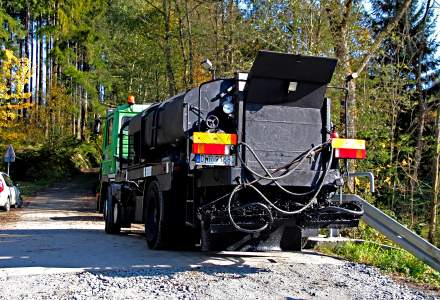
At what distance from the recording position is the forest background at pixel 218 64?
15852 mm

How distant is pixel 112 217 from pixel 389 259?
7.16m

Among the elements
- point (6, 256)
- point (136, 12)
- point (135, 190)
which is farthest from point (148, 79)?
point (6, 256)

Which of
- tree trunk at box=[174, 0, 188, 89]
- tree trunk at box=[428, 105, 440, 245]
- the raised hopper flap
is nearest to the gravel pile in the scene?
the raised hopper flap

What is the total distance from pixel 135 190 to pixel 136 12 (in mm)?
24055

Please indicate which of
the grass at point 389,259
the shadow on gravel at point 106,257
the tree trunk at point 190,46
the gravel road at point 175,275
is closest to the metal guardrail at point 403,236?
the grass at point 389,259

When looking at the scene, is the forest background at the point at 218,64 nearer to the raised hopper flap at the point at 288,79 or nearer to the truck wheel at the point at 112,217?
the raised hopper flap at the point at 288,79

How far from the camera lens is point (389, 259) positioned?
965 centimetres

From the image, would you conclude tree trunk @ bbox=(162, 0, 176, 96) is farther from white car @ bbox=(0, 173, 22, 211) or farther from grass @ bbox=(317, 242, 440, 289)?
grass @ bbox=(317, 242, 440, 289)

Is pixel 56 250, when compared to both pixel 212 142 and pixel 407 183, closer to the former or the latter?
pixel 212 142

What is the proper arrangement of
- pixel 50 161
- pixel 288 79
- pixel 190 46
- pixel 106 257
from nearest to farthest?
pixel 288 79 → pixel 106 257 → pixel 190 46 → pixel 50 161

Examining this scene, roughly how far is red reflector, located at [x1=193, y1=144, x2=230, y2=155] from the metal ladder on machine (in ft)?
6.78

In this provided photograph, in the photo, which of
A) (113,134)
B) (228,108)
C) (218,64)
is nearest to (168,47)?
(218,64)

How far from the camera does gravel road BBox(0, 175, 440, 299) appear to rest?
7.09 m

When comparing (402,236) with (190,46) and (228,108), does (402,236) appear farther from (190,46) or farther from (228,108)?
(190,46)
